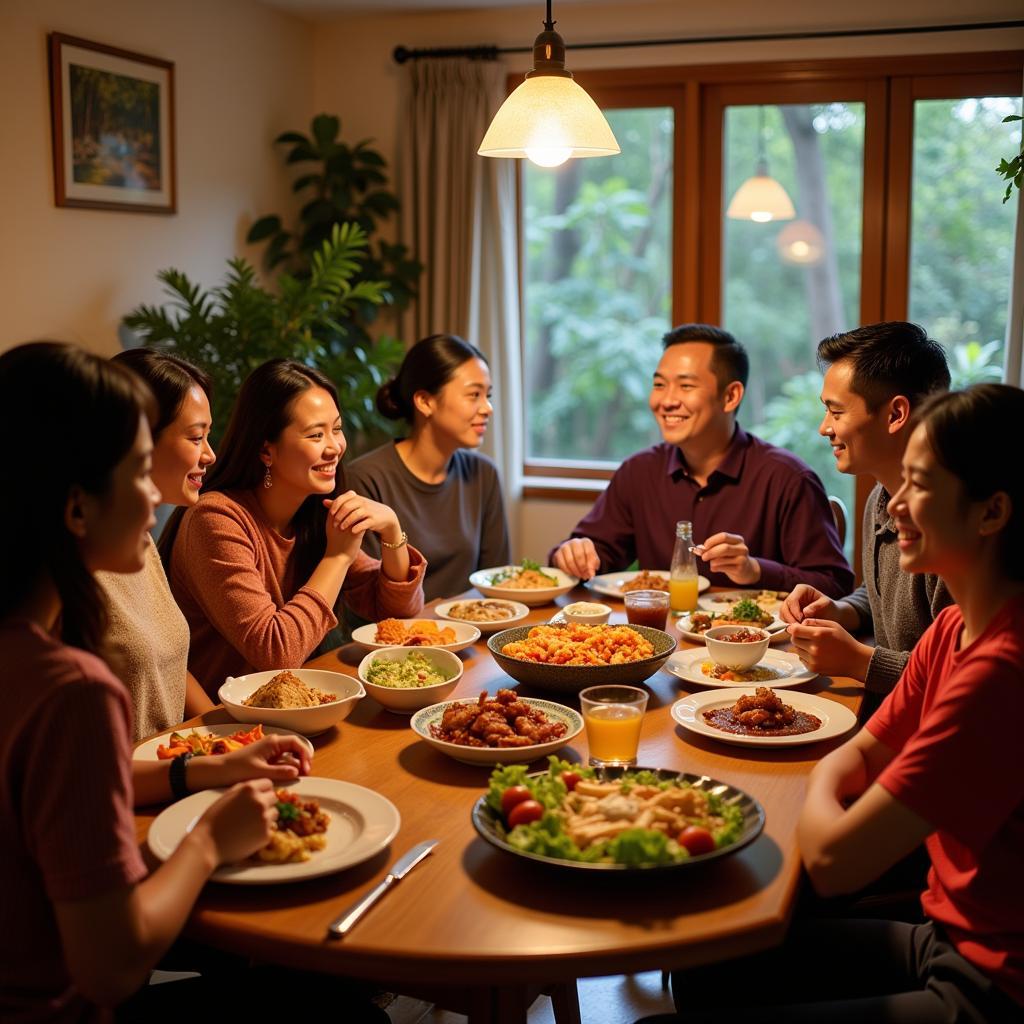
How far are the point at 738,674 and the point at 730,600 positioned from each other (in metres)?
0.67

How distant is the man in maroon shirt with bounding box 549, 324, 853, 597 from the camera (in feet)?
10.7

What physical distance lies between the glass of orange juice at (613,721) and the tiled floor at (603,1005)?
1.13m

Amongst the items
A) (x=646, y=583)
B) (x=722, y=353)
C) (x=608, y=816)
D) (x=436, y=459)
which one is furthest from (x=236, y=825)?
(x=722, y=353)

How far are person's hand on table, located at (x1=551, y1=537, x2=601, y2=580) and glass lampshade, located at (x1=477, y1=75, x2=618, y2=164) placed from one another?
108 cm

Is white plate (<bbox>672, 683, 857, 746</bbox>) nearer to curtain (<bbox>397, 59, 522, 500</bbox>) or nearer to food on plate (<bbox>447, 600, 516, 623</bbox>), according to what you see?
food on plate (<bbox>447, 600, 516, 623</bbox>)

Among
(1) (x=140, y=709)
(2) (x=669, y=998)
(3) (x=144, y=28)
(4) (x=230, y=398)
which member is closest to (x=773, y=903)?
(1) (x=140, y=709)

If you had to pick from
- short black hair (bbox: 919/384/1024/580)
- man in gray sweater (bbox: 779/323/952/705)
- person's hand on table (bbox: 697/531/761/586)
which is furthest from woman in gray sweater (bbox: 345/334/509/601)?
short black hair (bbox: 919/384/1024/580)

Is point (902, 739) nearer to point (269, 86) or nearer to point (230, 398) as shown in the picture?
point (230, 398)

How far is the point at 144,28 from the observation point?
14.8 feet

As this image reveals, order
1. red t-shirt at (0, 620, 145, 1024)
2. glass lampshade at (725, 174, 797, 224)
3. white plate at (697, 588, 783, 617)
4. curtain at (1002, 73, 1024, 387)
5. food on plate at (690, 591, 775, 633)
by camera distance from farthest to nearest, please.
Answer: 1. glass lampshade at (725, 174, 797, 224)
2. curtain at (1002, 73, 1024, 387)
3. white plate at (697, 588, 783, 617)
4. food on plate at (690, 591, 775, 633)
5. red t-shirt at (0, 620, 145, 1024)

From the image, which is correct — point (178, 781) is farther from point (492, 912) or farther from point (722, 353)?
point (722, 353)

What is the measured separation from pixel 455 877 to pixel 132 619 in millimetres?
884

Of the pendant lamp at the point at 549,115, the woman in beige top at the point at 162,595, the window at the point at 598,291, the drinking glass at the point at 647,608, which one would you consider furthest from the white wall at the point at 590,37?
the woman in beige top at the point at 162,595

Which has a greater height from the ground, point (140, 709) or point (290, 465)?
point (290, 465)
